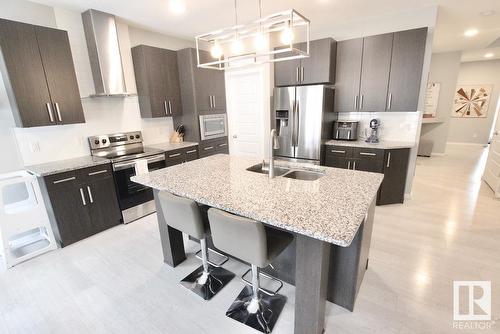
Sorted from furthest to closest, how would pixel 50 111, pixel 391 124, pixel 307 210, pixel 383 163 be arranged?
pixel 391 124, pixel 383 163, pixel 50 111, pixel 307 210

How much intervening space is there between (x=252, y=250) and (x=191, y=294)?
36.3 inches

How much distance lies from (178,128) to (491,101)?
353 inches

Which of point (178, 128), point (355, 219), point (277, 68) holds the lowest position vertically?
point (355, 219)

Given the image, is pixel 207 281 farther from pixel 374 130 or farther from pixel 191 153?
pixel 374 130

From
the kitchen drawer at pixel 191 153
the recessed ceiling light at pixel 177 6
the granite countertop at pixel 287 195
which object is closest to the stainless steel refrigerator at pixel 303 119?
the kitchen drawer at pixel 191 153

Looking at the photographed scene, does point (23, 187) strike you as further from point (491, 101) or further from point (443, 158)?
point (491, 101)

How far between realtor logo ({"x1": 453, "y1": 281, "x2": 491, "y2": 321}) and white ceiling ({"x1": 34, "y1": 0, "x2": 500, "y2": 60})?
3160 millimetres

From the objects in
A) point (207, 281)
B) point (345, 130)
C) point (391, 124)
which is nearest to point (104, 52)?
point (207, 281)

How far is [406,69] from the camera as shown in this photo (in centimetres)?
321

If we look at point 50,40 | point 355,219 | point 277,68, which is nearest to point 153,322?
point 355,219

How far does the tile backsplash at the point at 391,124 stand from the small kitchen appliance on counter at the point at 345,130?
266 millimetres

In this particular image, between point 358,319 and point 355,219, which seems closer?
point 355,219

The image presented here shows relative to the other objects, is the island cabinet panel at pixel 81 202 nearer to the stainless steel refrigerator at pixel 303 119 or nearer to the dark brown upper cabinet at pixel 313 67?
the stainless steel refrigerator at pixel 303 119

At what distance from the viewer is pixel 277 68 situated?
3945 mm
